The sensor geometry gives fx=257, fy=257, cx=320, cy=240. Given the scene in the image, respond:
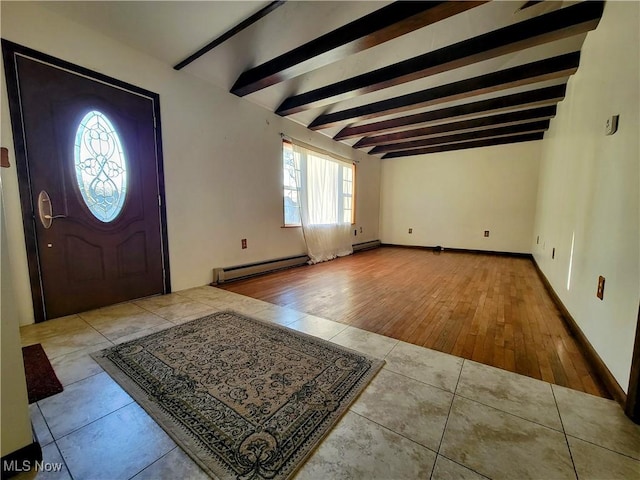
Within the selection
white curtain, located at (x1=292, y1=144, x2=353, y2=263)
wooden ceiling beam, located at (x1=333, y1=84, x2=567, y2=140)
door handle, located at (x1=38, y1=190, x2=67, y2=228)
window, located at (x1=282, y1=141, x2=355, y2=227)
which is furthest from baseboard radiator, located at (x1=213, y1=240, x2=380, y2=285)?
wooden ceiling beam, located at (x1=333, y1=84, x2=567, y2=140)

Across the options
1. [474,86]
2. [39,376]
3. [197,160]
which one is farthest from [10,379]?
[474,86]

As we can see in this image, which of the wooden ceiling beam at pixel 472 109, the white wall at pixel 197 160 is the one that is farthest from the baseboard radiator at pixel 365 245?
the wooden ceiling beam at pixel 472 109

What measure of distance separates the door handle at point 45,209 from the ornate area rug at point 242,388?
49.5 inches

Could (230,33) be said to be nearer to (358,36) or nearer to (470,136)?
(358,36)

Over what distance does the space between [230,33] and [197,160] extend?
1316 mm

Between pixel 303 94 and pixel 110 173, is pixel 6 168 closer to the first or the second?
pixel 110 173

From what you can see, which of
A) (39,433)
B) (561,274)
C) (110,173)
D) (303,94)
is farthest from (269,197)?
(561,274)

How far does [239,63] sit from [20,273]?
2.75 meters

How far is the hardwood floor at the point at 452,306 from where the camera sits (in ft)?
5.41

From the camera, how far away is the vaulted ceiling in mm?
1978

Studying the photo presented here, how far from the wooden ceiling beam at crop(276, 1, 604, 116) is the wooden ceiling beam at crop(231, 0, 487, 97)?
69cm

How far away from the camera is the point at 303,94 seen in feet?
11.6

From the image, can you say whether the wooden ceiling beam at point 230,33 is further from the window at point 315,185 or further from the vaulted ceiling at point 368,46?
the window at point 315,185

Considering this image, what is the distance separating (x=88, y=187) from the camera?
2254 mm
